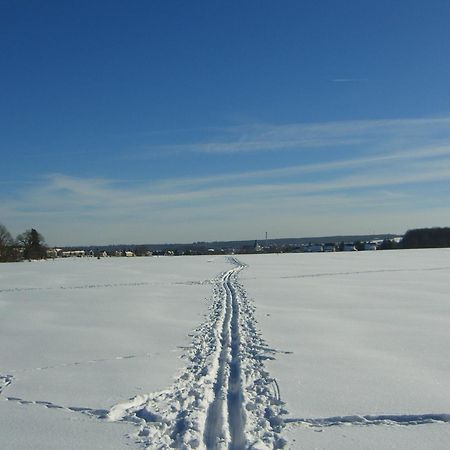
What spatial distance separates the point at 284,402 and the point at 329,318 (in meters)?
5.58

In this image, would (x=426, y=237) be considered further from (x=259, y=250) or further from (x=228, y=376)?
(x=228, y=376)

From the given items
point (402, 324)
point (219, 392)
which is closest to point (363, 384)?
point (219, 392)

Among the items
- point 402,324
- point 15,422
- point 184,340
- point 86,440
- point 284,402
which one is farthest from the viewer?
point 402,324

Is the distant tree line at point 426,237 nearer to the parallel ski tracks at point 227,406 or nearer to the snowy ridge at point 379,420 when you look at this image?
the parallel ski tracks at point 227,406

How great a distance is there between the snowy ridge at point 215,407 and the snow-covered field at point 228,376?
0.7 inches

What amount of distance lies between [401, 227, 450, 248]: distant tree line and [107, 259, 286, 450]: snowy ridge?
273ft

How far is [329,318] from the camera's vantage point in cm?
1056

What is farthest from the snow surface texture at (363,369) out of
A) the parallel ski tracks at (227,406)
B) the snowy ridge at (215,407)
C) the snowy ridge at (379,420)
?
the parallel ski tracks at (227,406)

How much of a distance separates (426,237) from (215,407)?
9170 cm

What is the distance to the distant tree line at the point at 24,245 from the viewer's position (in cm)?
6628

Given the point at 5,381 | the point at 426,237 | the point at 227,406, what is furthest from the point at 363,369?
the point at 426,237

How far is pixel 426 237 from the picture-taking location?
8981 centimetres

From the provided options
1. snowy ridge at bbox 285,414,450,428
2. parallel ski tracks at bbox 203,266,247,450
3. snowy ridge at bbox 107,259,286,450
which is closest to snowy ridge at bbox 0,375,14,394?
snowy ridge at bbox 107,259,286,450

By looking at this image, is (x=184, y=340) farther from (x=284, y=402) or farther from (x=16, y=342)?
(x=284, y=402)
